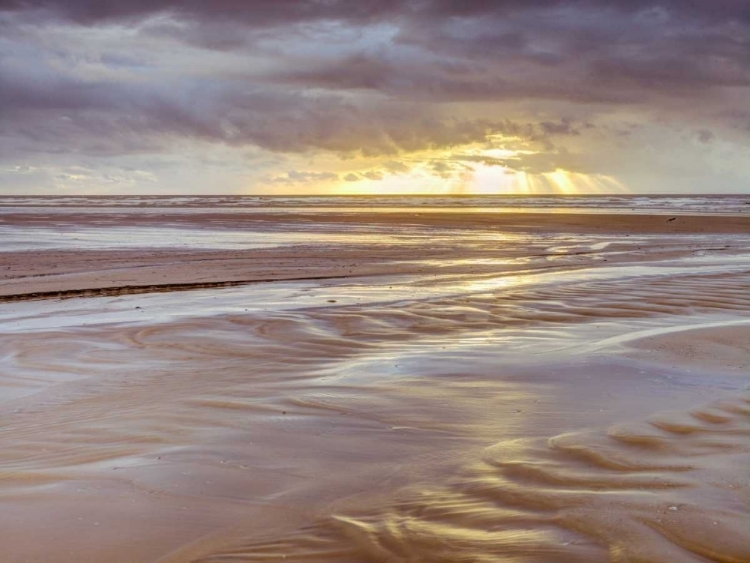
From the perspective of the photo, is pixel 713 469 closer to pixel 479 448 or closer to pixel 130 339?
pixel 479 448

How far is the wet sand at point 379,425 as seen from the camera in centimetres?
361

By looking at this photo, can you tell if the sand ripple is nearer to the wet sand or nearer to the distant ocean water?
the wet sand

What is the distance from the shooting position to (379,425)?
5359 mm

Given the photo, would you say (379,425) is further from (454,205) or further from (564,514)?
(454,205)

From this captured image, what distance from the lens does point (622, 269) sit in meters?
16.5

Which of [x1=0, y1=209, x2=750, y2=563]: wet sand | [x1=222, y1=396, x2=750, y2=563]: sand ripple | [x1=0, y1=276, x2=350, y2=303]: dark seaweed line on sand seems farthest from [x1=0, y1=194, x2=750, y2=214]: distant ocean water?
[x1=222, y1=396, x2=750, y2=563]: sand ripple

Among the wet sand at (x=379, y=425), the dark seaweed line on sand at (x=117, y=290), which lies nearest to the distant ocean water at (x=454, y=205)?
the dark seaweed line on sand at (x=117, y=290)

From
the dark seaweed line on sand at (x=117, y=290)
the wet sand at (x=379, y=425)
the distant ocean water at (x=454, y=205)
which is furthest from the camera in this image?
the distant ocean water at (x=454, y=205)

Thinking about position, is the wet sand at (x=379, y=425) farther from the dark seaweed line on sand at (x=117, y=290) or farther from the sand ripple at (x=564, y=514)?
the dark seaweed line on sand at (x=117, y=290)

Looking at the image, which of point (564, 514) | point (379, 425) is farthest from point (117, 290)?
point (564, 514)

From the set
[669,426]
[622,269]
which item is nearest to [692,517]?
[669,426]

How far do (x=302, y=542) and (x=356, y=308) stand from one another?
24.4 feet

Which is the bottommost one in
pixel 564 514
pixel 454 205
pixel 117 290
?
pixel 564 514

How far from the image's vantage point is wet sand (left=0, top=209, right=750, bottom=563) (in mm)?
3613
